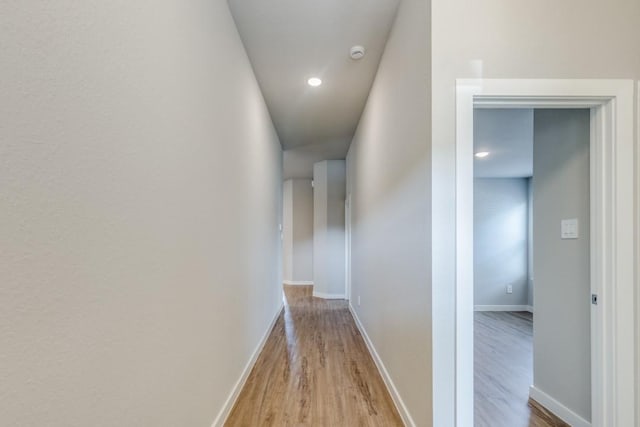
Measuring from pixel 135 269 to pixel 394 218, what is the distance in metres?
1.69

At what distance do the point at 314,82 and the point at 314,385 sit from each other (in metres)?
2.78

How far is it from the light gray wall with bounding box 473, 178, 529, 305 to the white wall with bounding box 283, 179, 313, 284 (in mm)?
3812

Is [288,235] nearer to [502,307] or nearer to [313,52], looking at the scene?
[502,307]

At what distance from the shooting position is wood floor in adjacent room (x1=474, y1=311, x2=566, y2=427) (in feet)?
6.88

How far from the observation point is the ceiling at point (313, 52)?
7.03 feet

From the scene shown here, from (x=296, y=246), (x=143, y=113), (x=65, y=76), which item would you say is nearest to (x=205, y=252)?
(x=143, y=113)

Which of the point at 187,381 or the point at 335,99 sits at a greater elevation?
the point at 335,99

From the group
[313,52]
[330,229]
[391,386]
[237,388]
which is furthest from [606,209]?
[330,229]

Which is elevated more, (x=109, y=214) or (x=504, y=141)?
(x=504, y=141)

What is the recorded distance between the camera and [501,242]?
5.75 meters

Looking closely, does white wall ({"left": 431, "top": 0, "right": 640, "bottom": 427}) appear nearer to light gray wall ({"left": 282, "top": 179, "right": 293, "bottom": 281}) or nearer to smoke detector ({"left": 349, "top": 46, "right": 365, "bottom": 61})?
smoke detector ({"left": 349, "top": 46, "right": 365, "bottom": 61})

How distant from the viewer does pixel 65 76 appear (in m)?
0.73

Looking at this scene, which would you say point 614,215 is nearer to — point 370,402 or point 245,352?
point 370,402

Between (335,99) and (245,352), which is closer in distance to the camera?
(245,352)
